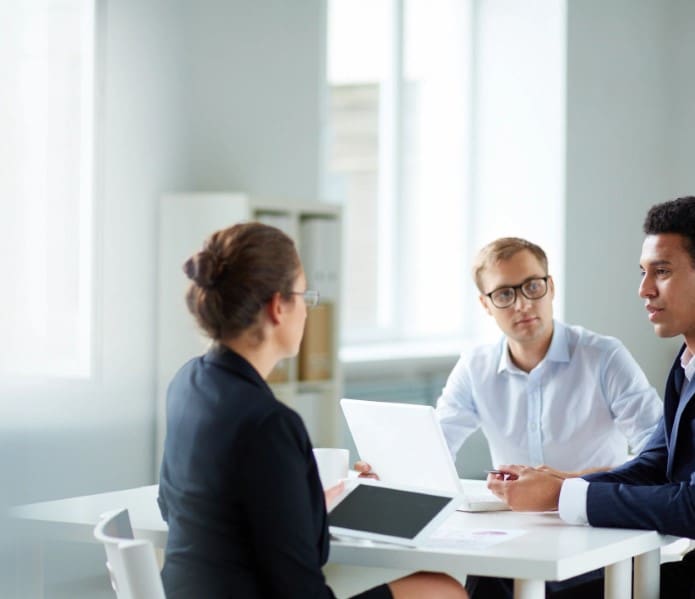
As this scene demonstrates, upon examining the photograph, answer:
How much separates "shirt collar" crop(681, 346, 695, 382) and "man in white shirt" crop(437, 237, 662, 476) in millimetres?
490

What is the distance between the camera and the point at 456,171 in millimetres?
6172

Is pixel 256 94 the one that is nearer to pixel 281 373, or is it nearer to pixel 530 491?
pixel 281 373

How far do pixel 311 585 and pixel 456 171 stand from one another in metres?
4.54

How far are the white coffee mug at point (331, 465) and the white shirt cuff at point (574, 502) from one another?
42 cm

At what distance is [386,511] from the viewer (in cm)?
209

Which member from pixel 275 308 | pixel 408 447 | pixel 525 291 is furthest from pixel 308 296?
pixel 525 291

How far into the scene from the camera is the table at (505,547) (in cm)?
196

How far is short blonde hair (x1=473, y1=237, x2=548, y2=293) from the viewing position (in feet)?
9.76

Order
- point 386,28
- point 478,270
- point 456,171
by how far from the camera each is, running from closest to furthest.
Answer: point 478,270
point 386,28
point 456,171

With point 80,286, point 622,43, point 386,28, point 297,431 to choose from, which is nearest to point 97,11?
point 80,286

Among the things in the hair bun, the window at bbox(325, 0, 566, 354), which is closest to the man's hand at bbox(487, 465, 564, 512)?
the hair bun

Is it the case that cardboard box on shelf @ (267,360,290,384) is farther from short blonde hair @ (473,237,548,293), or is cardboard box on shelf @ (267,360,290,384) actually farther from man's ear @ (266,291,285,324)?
man's ear @ (266,291,285,324)

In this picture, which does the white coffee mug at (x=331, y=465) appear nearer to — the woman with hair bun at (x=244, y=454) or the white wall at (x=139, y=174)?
the woman with hair bun at (x=244, y=454)

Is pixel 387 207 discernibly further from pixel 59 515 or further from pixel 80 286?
pixel 59 515
